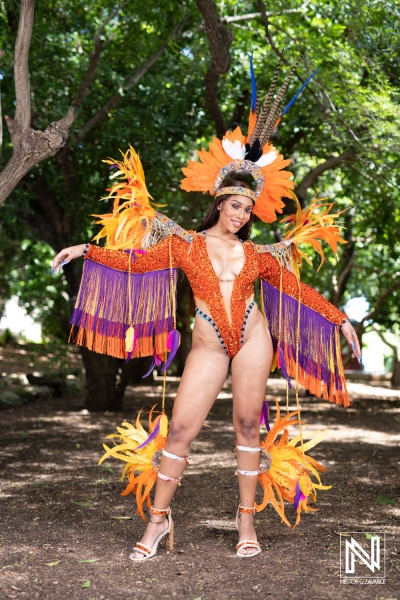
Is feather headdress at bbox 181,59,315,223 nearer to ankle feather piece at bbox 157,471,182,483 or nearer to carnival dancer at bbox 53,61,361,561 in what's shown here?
carnival dancer at bbox 53,61,361,561

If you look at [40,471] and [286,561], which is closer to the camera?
[286,561]

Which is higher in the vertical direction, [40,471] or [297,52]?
[297,52]

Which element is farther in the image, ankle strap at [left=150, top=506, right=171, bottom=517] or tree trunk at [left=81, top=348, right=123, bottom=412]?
tree trunk at [left=81, top=348, right=123, bottom=412]

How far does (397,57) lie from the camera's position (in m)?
6.50

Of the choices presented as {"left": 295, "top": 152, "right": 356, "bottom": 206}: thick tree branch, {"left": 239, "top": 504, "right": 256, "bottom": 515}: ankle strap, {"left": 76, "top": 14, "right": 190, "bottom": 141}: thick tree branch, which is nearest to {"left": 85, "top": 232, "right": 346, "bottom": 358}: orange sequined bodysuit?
{"left": 239, "top": 504, "right": 256, "bottom": 515}: ankle strap

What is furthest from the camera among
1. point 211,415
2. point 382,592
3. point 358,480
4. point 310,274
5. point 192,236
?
point 310,274

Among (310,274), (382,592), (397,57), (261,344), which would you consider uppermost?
(397,57)

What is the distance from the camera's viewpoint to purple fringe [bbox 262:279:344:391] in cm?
370

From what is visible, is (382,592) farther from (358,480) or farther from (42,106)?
(42,106)

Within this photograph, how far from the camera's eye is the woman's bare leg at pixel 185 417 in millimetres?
3309

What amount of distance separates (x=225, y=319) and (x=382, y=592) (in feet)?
4.46

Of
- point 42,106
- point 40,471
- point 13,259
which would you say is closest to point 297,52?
point 42,106

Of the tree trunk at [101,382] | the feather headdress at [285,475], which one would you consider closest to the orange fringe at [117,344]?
the feather headdress at [285,475]

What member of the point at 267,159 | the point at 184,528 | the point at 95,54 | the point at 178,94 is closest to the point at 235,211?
the point at 267,159
